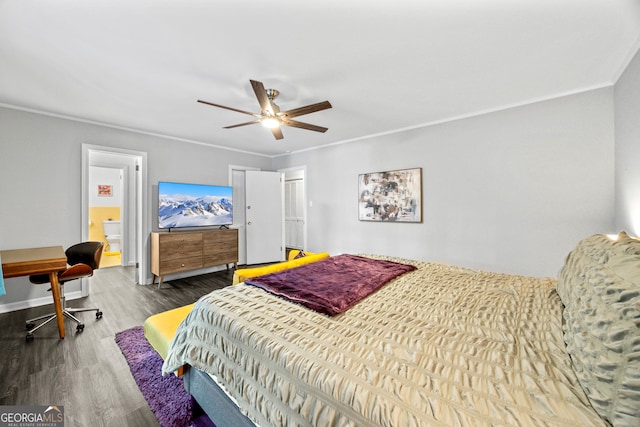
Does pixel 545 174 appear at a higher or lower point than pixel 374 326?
higher

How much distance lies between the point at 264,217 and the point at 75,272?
3181 millimetres

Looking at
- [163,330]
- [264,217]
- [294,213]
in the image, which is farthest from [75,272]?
[294,213]

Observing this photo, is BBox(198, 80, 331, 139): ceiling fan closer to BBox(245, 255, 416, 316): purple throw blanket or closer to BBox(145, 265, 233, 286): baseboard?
BBox(245, 255, 416, 316): purple throw blanket

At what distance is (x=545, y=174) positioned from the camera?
2.84 meters

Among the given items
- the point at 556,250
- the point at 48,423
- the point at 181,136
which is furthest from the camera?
the point at 181,136

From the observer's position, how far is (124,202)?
5137mm

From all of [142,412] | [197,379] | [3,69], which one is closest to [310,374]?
[197,379]

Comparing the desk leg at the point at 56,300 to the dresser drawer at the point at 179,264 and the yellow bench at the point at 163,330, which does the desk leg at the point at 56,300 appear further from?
the dresser drawer at the point at 179,264

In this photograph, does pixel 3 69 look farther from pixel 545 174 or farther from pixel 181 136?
pixel 545 174

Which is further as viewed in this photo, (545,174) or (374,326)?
(545,174)

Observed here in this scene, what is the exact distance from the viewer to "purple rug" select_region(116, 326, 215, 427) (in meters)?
1.59

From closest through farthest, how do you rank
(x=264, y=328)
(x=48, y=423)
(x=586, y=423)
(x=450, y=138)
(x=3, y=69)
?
(x=586, y=423), (x=264, y=328), (x=48, y=423), (x=3, y=69), (x=450, y=138)

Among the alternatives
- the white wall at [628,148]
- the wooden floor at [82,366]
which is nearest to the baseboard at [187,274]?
the wooden floor at [82,366]

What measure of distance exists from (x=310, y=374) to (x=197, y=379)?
101 cm
